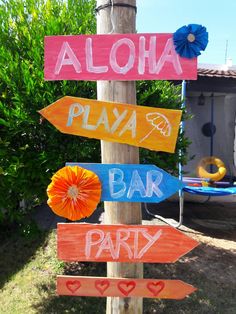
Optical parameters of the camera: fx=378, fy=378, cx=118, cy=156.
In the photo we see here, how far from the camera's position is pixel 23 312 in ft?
12.2

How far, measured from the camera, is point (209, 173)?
765 centimetres

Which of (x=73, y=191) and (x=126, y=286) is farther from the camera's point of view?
(x=126, y=286)

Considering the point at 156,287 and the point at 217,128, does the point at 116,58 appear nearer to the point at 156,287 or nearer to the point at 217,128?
the point at 156,287

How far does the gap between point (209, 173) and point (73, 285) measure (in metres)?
5.82

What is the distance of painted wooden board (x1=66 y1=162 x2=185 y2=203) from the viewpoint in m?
2.15

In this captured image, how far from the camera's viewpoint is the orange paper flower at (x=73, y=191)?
2.12 m

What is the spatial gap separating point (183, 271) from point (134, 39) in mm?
3321

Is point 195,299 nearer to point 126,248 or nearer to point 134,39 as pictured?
point 126,248

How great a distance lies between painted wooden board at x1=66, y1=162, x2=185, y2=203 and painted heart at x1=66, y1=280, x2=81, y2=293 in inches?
22.1

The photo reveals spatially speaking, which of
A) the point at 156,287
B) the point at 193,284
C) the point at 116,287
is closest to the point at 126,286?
the point at 116,287

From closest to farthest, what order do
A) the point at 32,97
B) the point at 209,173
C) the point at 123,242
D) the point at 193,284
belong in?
the point at 123,242 < the point at 32,97 < the point at 193,284 < the point at 209,173

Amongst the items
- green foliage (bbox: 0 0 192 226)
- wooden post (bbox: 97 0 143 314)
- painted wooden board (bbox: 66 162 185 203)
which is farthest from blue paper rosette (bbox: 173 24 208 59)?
green foliage (bbox: 0 0 192 226)

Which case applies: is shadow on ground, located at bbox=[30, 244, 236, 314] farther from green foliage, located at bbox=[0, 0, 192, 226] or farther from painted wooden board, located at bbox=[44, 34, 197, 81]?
painted wooden board, located at bbox=[44, 34, 197, 81]

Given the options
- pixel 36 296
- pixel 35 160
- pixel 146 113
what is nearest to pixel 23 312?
pixel 36 296
